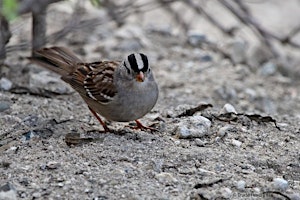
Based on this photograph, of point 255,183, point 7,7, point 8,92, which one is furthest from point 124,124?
point 7,7

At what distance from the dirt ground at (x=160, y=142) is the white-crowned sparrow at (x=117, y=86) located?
172 millimetres

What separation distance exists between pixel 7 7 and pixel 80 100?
7.75ft

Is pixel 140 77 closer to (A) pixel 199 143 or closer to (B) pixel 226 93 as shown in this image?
(A) pixel 199 143

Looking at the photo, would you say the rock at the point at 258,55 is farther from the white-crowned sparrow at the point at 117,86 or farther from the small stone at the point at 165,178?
the small stone at the point at 165,178

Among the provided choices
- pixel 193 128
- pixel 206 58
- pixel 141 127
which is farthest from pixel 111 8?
pixel 193 128

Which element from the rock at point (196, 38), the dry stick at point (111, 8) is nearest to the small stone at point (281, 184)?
the dry stick at point (111, 8)

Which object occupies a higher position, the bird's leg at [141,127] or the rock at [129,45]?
the rock at [129,45]

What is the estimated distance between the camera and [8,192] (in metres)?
4.42

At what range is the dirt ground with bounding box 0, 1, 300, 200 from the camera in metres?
4.66

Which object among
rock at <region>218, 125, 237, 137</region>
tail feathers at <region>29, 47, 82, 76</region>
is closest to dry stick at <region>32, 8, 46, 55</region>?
tail feathers at <region>29, 47, 82, 76</region>

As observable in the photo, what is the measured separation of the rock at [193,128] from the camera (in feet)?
18.0

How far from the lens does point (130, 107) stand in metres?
5.56

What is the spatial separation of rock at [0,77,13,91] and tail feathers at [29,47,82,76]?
1.01 ft

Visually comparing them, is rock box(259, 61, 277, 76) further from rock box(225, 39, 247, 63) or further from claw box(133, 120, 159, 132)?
claw box(133, 120, 159, 132)
